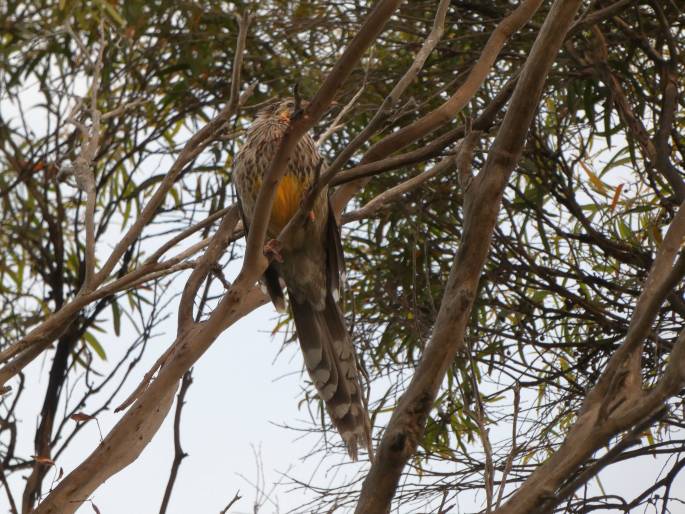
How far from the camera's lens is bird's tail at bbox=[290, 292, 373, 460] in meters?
3.11

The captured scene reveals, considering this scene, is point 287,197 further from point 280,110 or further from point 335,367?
point 335,367

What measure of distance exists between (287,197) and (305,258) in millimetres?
260

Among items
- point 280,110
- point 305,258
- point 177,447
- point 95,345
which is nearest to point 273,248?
point 177,447

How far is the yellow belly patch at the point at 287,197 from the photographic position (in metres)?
3.57

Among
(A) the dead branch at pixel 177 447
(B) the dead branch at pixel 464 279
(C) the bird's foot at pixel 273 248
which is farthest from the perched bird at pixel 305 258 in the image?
(B) the dead branch at pixel 464 279

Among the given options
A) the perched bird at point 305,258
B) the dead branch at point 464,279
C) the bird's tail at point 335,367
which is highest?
the perched bird at point 305,258

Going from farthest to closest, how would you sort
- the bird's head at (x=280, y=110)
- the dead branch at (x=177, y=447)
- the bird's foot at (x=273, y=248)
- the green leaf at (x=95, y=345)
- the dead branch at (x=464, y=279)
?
1. the green leaf at (x=95, y=345)
2. the bird's head at (x=280, y=110)
3. the bird's foot at (x=273, y=248)
4. the dead branch at (x=177, y=447)
5. the dead branch at (x=464, y=279)

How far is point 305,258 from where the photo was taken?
12.1 feet

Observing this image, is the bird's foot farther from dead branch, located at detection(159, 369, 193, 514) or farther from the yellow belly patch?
the yellow belly patch

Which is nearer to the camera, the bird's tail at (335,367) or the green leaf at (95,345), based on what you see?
the bird's tail at (335,367)

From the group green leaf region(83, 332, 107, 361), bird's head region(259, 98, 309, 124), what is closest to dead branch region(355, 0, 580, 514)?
bird's head region(259, 98, 309, 124)

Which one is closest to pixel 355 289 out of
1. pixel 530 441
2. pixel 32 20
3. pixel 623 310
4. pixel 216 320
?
pixel 623 310

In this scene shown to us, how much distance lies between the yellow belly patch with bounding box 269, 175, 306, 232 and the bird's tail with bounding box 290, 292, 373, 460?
13.8 inches

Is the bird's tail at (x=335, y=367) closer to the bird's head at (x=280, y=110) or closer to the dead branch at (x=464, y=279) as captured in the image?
the bird's head at (x=280, y=110)
